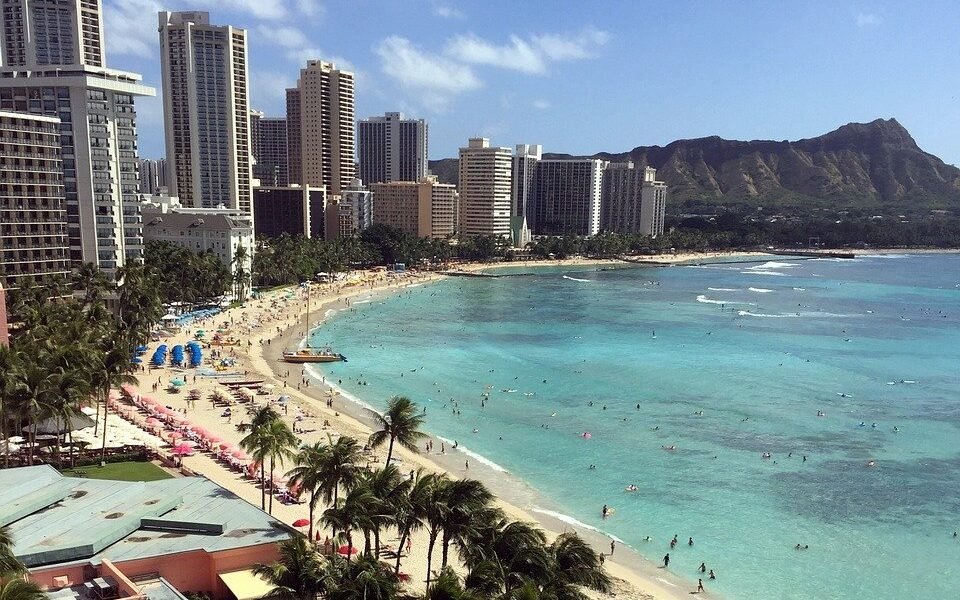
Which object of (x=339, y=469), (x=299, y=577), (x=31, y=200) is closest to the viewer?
(x=299, y=577)

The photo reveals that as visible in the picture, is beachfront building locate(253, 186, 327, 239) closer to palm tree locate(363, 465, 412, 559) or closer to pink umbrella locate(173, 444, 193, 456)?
pink umbrella locate(173, 444, 193, 456)

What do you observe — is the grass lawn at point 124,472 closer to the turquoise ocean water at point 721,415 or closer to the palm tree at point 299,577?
the palm tree at point 299,577

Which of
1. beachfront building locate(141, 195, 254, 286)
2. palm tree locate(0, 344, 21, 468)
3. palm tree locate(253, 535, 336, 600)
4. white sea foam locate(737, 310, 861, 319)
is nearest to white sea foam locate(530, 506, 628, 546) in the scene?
palm tree locate(253, 535, 336, 600)

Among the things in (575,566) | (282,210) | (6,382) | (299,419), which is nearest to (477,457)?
(299,419)

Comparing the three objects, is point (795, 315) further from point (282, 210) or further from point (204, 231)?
point (282, 210)

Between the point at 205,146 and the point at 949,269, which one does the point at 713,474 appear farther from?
the point at 949,269

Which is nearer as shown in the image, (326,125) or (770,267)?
(326,125)

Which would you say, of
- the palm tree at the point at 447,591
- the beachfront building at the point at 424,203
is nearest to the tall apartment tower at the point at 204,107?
the beachfront building at the point at 424,203
